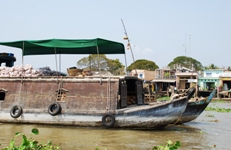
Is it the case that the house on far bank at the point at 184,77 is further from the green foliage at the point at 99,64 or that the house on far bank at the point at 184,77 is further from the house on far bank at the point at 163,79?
the green foliage at the point at 99,64

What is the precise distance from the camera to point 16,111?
34.0 feet

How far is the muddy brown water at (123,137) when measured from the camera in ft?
24.1

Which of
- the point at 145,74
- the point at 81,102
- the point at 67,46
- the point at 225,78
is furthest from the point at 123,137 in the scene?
the point at 145,74

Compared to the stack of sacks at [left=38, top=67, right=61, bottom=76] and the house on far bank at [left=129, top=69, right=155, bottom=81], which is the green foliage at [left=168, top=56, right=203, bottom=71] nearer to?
the house on far bank at [left=129, top=69, right=155, bottom=81]

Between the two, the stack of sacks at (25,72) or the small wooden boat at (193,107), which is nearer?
the small wooden boat at (193,107)

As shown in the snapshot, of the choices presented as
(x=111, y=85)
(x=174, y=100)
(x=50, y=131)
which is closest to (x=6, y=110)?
(x=50, y=131)

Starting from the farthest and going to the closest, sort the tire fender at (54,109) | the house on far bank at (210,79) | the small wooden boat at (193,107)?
the house on far bank at (210,79), the small wooden boat at (193,107), the tire fender at (54,109)

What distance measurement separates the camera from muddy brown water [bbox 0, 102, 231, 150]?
7355 millimetres

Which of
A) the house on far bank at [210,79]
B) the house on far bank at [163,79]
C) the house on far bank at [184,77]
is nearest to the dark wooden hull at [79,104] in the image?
the house on far bank at [184,77]

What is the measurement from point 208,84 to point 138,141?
3220cm

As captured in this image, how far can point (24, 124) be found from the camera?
10297 mm

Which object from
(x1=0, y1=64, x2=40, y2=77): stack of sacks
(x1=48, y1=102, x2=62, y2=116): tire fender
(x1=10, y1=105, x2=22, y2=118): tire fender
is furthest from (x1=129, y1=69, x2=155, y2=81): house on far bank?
(x1=48, y1=102, x2=62, y2=116): tire fender

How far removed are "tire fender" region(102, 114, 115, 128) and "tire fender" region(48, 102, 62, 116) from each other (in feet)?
5.09

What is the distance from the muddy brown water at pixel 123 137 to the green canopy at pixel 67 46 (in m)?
2.63
